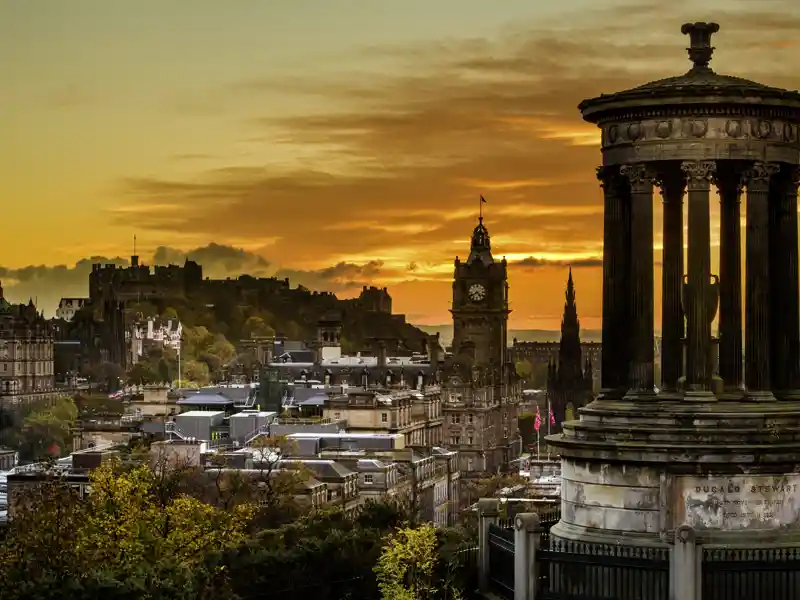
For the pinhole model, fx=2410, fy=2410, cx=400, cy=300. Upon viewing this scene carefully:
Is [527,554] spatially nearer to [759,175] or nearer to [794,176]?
[759,175]

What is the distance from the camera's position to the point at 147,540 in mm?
85875

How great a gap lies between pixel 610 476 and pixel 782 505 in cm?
386

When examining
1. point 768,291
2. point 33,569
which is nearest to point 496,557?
point 768,291

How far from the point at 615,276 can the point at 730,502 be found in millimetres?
5989

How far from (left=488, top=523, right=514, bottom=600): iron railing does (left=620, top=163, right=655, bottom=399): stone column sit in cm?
461

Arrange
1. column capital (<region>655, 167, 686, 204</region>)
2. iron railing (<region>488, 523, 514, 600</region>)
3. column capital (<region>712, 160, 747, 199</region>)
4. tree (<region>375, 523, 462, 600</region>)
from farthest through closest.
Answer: tree (<region>375, 523, 462, 600</region>) → iron railing (<region>488, 523, 514, 600</region>) → column capital (<region>655, 167, 686, 204</region>) → column capital (<region>712, 160, 747, 199</region>)

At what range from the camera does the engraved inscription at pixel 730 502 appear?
53.2 m

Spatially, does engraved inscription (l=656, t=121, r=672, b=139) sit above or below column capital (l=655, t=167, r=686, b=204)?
above

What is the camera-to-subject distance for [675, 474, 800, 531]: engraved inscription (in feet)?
174

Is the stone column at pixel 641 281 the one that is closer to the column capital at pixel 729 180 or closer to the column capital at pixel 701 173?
the column capital at pixel 701 173

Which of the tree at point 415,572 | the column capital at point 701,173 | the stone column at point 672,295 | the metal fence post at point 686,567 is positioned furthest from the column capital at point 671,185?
the tree at point 415,572

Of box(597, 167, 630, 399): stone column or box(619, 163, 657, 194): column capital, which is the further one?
box(597, 167, 630, 399): stone column

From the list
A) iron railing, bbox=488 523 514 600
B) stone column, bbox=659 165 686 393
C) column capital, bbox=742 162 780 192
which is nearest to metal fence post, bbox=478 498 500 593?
iron railing, bbox=488 523 514 600

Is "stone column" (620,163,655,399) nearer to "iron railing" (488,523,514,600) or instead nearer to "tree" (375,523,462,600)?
"iron railing" (488,523,514,600)
